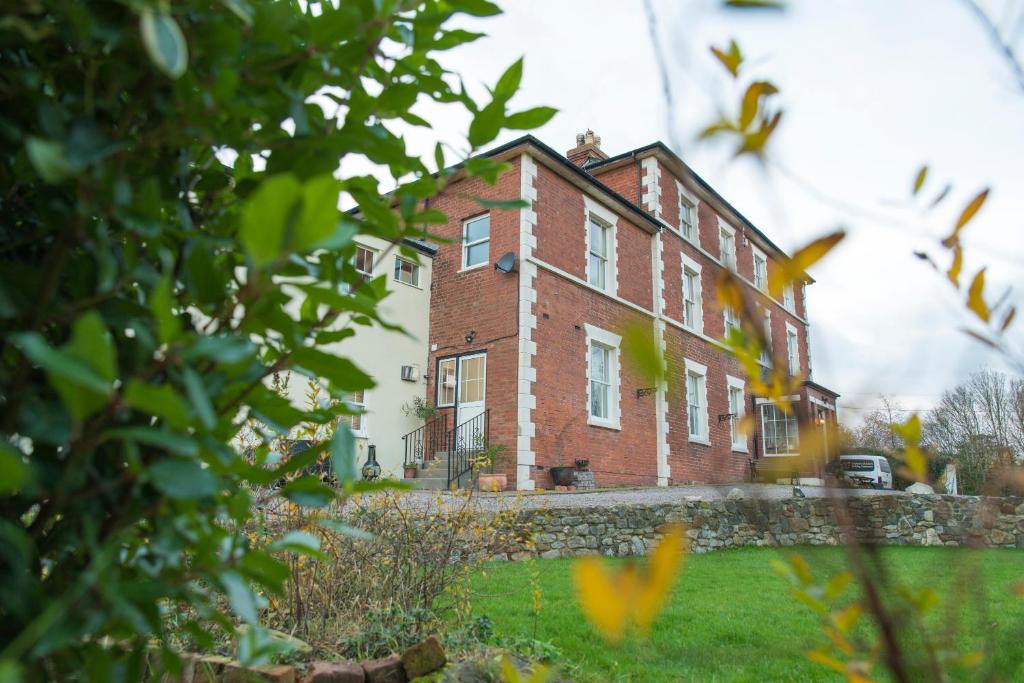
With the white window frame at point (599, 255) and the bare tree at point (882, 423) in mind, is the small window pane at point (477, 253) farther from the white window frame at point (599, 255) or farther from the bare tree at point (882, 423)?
the bare tree at point (882, 423)

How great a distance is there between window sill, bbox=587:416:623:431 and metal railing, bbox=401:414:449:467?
8.94 ft

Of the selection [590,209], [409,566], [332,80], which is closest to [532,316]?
[590,209]

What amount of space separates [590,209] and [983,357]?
A: 1367 centimetres

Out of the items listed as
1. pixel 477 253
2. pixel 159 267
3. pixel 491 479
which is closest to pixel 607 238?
pixel 477 253

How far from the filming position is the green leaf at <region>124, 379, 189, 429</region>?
515 mm

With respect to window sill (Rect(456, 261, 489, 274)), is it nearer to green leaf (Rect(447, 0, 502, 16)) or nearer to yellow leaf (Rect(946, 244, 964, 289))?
green leaf (Rect(447, 0, 502, 16))

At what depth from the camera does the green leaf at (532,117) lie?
1035 millimetres

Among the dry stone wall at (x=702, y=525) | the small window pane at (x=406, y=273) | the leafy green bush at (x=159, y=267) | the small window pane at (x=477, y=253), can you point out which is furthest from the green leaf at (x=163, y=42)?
the small window pane at (x=406, y=273)

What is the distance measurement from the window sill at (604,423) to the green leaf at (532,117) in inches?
480

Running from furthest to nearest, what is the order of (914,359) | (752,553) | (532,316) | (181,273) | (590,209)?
(590,209)
(532,316)
(752,553)
(181,273)
(914,359)

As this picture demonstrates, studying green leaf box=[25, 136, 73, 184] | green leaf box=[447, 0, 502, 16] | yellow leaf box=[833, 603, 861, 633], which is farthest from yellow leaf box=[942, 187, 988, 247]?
green leaf box=[25, 136, 73, 184]

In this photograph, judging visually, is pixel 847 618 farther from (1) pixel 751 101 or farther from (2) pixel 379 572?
(2) pixel 379 572

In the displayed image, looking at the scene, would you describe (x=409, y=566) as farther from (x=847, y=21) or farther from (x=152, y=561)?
(x=847, y=21)

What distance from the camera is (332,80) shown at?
0.94 metres
